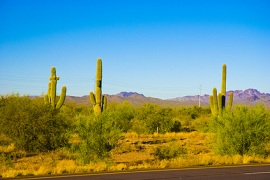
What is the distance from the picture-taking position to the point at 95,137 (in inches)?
803

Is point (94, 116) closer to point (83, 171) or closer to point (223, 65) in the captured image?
point (83, 171)

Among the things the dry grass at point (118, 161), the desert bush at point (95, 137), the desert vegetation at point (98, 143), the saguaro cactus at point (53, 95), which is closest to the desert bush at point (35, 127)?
the desert vegetation at point (98, 143)

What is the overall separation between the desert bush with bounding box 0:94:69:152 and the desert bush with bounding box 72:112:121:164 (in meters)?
4.14

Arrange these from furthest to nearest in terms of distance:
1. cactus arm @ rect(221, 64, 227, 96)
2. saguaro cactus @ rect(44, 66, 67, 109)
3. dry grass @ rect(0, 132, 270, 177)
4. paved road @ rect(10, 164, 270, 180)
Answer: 1. cactus arm @ rect(221, 64, 227, 96)
2. saguaro cactus @ rect(44, 66, 67, 109)
3. dry grass @ rect(0, 132, 270, 177)
4. paved road @ rect(10, 164, 270, 180)

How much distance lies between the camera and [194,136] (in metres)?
39.9

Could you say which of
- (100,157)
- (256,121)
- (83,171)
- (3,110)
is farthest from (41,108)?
(256,121)

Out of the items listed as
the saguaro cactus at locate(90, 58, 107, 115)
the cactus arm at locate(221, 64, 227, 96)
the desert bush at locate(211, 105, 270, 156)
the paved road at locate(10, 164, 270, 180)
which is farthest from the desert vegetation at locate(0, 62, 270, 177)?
the cactus arm at locate(221, 64, 227, 96)

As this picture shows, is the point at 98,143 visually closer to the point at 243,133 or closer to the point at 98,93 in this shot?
the point at 243,133

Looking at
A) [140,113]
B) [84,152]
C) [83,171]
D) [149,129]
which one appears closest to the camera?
[83,171]

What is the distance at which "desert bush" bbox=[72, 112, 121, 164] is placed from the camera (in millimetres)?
20188

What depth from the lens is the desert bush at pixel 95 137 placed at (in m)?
20.2

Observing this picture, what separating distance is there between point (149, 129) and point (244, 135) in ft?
77.7

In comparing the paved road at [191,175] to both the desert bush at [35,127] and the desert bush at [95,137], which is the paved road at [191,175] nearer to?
the desert bush at [95,137]

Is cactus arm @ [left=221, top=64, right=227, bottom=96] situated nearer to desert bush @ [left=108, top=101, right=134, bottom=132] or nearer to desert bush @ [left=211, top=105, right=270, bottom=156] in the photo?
desert bush @ [left=108, top=101, right=134, bottom=132]
